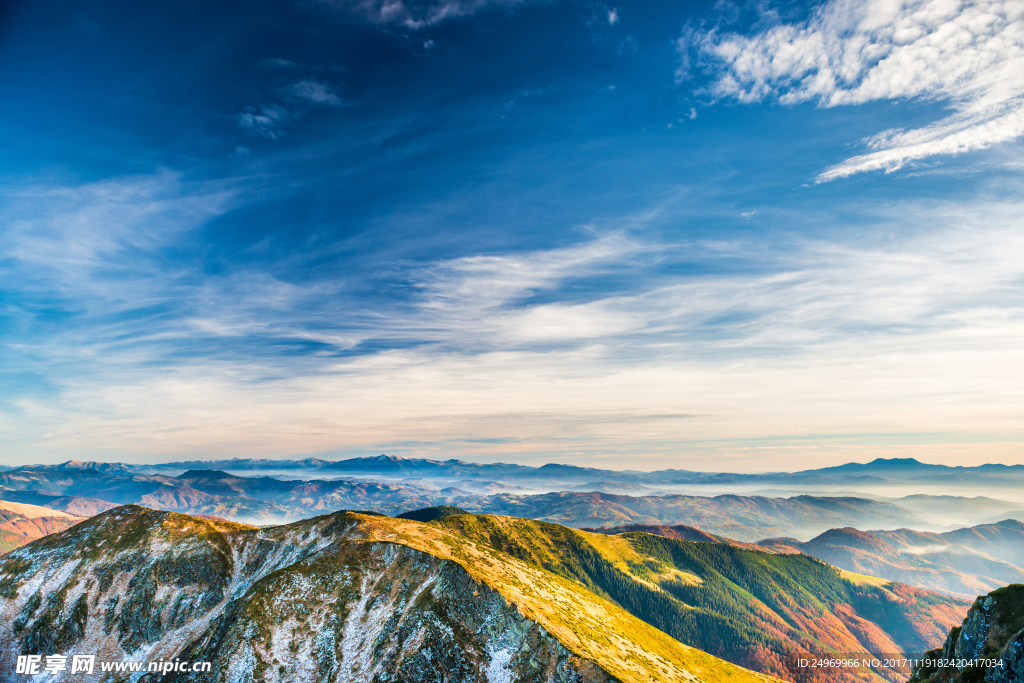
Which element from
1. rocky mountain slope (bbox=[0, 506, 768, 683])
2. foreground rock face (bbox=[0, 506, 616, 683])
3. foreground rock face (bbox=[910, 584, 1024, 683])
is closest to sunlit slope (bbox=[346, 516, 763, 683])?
rocky mountain slope (bbox=[0, 506, 768, 683])

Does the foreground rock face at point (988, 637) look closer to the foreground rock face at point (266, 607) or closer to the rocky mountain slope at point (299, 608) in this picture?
the rocky mountain slope at point (299, 608)

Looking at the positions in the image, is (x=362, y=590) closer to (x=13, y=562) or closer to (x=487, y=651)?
(x=487, y=651)

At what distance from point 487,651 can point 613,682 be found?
34.4 meters

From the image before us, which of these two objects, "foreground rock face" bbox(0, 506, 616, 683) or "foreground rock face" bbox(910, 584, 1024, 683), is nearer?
"foreground rock face" bbox(910, 584, 1024, 683)

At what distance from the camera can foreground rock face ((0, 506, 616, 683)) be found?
12531cm

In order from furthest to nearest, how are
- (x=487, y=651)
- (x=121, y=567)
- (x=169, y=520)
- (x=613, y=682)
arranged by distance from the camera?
(x=169, y=520)
(x=121, y=567)
(x=487, y=651)
(x=613, y=682)

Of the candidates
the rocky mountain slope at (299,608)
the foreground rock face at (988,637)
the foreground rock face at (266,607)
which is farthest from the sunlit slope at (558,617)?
the foreground rock face at (988,637)

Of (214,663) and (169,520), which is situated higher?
(169,520)

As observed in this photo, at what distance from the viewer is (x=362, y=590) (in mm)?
145625

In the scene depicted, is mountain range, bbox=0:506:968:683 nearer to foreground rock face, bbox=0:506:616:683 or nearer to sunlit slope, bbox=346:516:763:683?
foreground rock face, bbox=0:506:616:683

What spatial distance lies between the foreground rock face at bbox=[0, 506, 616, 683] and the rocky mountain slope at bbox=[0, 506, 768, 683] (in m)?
0.37

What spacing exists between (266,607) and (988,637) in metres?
182

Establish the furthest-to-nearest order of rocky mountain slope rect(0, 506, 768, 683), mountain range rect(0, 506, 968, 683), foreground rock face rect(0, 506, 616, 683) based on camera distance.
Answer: mountain range rect(0, 506, 968, 683) < rocky mountain slope rect(0, 506, 768, 683) < foreground rock face rect(0, 506, 616, 683)

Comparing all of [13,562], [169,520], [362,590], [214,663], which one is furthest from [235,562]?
[13,562]
